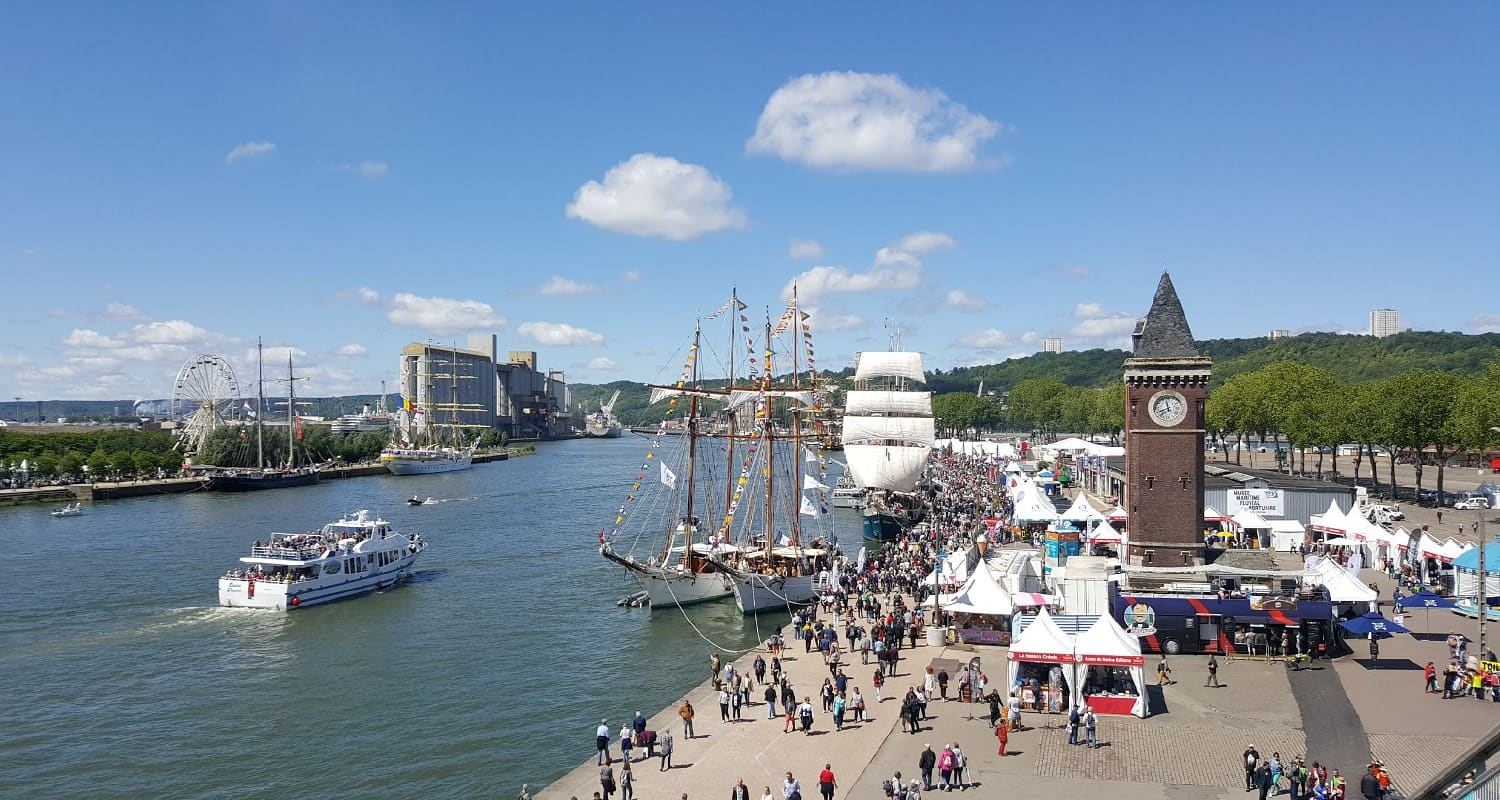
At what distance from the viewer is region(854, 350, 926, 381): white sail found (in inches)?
3915

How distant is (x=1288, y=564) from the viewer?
34500mm

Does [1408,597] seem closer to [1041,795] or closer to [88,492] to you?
[1041,795]

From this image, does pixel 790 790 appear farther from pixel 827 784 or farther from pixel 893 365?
pixel 893 365

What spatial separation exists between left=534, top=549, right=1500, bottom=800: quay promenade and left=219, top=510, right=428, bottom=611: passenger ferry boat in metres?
23.0

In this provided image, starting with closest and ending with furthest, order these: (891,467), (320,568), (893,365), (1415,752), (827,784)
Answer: (827,784), (1415,752), (320,568), (891,467), (893,365)

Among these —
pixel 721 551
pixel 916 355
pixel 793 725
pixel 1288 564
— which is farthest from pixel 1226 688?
pixel 916 355

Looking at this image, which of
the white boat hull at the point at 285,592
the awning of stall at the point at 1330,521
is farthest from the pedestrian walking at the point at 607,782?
the awning of stall at the point at 1330,521

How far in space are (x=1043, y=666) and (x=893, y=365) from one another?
242 feet

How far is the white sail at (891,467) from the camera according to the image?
85.6m

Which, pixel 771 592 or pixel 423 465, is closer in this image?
pixel 771 592

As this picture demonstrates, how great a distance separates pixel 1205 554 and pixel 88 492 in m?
100

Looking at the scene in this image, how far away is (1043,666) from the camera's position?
88.6ft

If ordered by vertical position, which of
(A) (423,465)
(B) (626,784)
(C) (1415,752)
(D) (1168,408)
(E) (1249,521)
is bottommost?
(B) (626,784)

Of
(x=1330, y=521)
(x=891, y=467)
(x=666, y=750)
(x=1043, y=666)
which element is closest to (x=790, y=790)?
(x=666, y=750)
